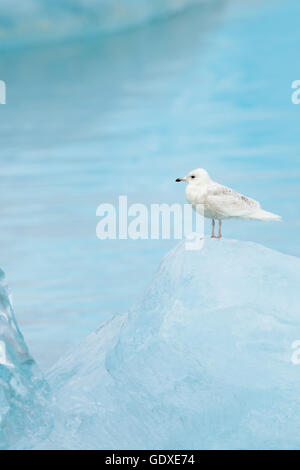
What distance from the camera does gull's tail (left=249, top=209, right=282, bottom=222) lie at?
7562mm

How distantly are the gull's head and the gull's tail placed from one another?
69 cm

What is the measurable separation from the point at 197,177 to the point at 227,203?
481 millimetres

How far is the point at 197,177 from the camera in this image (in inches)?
305

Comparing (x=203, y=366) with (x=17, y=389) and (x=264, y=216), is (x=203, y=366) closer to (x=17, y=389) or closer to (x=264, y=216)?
(x=264, y=216)

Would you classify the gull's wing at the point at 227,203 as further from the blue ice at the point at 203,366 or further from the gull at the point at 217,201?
the blue ice at the point at 203,366

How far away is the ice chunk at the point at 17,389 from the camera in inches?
298

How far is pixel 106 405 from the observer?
8156 mm

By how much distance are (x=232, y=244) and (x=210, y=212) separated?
40.2 inches

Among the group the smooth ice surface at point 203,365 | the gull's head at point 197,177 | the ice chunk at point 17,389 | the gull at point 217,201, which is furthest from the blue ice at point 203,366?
the gull's head at point 197,177

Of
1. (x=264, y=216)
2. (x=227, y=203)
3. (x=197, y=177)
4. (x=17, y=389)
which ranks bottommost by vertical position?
(x=17, y=389)

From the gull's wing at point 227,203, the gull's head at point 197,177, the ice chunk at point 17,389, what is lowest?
the ice chunk at point 17,389

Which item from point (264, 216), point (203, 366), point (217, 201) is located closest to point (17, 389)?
point (203, 366)

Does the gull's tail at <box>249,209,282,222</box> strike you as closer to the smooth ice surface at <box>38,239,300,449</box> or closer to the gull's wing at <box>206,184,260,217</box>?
the gull's wing at <box>206,184,260,217</box>
